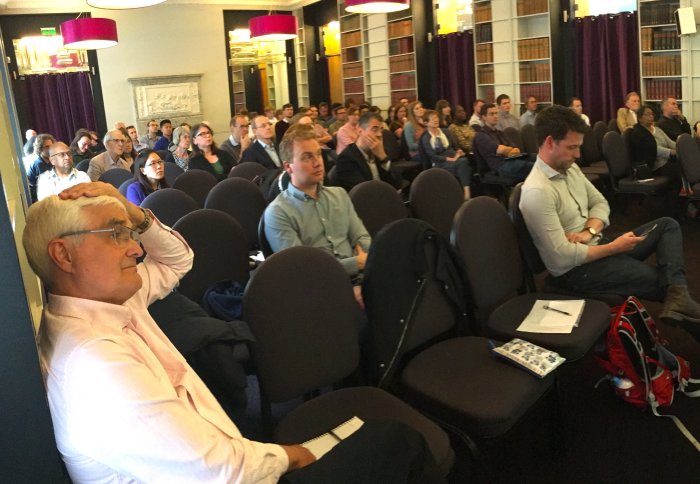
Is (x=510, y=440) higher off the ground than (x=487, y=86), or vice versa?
(x=487, y=86)

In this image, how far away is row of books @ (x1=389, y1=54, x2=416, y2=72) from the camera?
473 inches

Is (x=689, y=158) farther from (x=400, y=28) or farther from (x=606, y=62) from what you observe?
(x=400, y=28)

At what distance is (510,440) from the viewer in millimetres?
2666

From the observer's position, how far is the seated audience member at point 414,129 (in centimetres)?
825

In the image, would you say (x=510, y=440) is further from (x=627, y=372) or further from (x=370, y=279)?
(x=370, y=279)

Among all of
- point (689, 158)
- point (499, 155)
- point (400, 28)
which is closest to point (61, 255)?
point (689, 158)

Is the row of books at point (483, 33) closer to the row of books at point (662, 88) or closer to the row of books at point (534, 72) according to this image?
the row of books at point (534, 72)

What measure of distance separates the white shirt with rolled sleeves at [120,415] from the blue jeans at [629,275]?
2.04 m

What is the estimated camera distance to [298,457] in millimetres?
1649

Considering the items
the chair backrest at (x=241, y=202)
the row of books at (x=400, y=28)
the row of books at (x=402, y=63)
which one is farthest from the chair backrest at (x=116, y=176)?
the row of books at (x=400, y=28)

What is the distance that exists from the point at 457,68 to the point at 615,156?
575 centimetres

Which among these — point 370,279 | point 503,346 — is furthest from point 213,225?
point 503,346

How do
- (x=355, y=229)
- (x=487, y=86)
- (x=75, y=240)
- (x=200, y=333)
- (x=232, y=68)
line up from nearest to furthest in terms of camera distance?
(x=75, y=240), (x=200, y=333), (x=355, y=229), (x=487, y=86), (x=232, y=68)

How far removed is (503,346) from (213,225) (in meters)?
1.45
